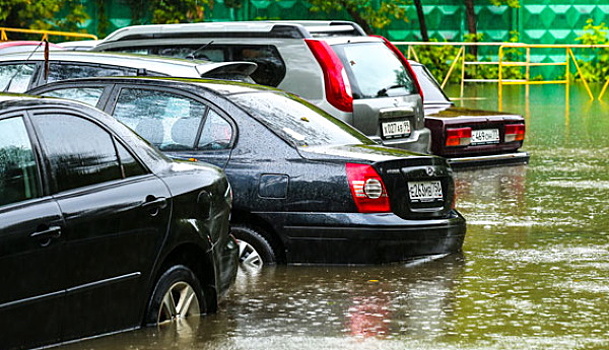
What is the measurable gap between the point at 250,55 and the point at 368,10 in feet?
84.4

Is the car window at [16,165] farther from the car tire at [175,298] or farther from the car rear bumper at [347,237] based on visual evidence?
the car rear bumper at [347,237]

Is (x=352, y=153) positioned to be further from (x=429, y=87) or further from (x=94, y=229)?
(x=429, y=87)

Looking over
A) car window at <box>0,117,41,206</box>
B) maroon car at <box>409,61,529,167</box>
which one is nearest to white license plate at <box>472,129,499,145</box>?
maroon car at <box>409,61,529,167</box>

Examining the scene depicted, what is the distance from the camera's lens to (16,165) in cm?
618

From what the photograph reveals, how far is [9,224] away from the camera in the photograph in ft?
19.4

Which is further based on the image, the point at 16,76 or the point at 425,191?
the point at 16,76

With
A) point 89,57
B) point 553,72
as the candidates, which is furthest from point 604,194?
point 553,72

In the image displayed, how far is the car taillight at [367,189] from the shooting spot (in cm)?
920

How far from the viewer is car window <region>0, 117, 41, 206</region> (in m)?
6.09

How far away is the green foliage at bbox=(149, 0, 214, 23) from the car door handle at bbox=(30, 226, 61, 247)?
31307 millimetres

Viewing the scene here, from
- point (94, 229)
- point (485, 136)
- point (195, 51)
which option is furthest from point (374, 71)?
point (94, 229)

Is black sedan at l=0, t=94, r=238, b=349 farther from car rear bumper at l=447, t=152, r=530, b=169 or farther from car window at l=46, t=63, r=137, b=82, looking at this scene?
car rear bumper at l=447, t=152, r=530, b=169

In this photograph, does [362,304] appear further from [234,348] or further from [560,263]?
[560,263]

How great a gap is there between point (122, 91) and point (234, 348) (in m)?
3.41
